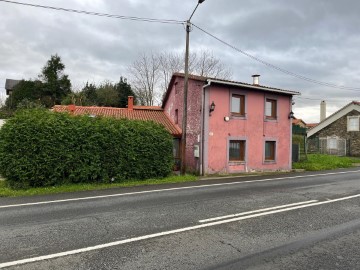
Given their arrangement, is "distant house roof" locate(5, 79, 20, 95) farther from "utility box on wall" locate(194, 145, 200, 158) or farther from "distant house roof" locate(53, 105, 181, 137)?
"utility box on wall" locate(194, 145, 200, 158)

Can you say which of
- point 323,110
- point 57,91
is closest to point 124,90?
point 57,91

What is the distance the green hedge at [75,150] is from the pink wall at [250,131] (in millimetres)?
3629

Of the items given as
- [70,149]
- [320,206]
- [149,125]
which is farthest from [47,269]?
[149,125]

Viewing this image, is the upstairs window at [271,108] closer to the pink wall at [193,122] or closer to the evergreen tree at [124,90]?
the pink wall at [193,122]

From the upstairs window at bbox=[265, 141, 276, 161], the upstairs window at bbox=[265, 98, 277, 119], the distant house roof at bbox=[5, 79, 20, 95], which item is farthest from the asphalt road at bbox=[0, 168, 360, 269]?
the distant house roof at bbox=[5, 79, 20, 95]

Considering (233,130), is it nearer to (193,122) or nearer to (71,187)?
(193,122)

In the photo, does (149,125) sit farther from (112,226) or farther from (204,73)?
(204,73)

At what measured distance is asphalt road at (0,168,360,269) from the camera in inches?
174

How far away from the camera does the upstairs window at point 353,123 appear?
32312mm

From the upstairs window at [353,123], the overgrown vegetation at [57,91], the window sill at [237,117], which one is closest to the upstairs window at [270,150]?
the window sill at [237,117]

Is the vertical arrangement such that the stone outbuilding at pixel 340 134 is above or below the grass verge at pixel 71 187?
above

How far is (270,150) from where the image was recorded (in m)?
19.2

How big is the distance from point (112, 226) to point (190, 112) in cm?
1236

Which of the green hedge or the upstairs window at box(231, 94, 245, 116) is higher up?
the upstairs window at box(231, 94, 245, 116)
